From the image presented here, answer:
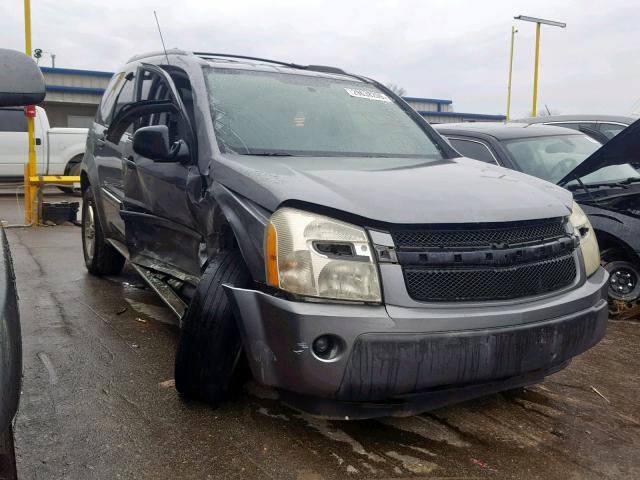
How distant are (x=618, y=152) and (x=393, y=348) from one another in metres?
3.23

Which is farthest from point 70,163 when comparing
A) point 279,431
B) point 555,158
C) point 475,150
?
point 279,431

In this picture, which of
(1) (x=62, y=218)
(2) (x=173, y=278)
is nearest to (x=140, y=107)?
(2) (x=173, y=278)

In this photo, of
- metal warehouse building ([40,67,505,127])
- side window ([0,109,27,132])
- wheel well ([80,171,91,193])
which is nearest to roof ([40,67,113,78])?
metal warehouse building ([40,67,505,127])

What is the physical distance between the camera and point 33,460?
2.78m

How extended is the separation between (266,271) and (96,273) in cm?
415

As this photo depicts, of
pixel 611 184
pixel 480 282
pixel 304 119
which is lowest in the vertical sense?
pixel 480 282

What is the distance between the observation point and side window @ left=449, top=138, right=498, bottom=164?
6051mm

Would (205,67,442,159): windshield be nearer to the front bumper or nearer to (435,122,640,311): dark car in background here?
the front bumper

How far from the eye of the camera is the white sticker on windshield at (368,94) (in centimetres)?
450

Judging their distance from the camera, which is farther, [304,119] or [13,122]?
[13,122]

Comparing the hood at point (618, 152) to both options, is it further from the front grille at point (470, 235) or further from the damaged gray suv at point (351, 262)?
the front grille at point (470, 235)

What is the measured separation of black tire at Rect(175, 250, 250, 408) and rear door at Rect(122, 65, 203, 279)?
23.5 inches

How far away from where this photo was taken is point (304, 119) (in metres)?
3.99

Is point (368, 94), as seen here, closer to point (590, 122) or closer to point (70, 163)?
point (590, 122)
